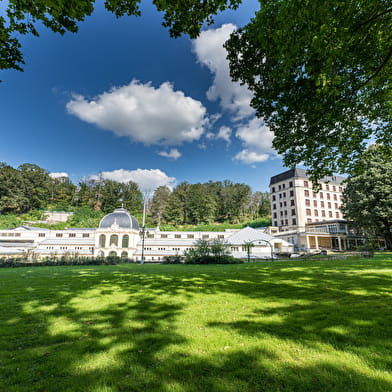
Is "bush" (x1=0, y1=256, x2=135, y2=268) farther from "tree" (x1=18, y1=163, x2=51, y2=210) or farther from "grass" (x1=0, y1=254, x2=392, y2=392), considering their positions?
"tree" (x1=18, y1=163, x2=51, y2=210)

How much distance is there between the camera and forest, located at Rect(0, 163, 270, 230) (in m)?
76.4

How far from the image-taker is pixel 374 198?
116ft

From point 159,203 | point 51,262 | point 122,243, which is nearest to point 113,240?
point 122,243

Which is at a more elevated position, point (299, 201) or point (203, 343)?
point (299, 201)

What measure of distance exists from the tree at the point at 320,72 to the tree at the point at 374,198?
2596 cm

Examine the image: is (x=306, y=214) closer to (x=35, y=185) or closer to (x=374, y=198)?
(x=374, y=198)

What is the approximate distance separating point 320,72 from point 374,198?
36409 mm

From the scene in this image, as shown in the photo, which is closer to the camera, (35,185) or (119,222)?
(119,222)

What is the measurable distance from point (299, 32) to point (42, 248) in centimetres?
5662

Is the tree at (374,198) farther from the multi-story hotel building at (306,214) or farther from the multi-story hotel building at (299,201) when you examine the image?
the multi-story hotel building at (299,201)

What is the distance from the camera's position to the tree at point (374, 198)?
3428 cm

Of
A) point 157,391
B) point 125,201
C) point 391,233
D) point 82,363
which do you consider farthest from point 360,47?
point 125,201

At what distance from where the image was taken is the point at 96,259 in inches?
1059

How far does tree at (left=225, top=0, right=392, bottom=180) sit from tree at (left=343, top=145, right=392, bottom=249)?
1022 inches
